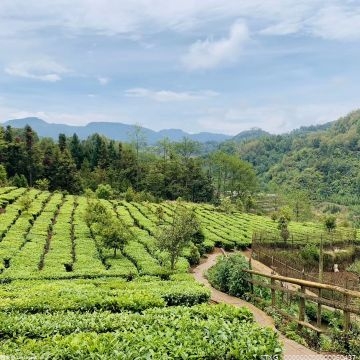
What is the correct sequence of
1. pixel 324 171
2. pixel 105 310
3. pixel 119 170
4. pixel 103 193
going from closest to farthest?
pixel 105 310 < pixel 103 193 < pixel 119 170 < pixel 324 171

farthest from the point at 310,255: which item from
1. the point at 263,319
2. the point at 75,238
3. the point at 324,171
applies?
the point at 324,171

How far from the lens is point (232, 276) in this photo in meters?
19.4

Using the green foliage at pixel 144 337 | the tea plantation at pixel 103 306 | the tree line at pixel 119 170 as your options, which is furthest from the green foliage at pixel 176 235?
the tree line at pixel 119 170

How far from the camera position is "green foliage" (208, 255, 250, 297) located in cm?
1897

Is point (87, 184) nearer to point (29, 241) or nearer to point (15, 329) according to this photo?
point (29, 241)

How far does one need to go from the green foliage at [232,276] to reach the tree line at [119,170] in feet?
143

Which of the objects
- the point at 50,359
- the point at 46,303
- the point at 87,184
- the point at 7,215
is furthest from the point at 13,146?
the point at 50,359

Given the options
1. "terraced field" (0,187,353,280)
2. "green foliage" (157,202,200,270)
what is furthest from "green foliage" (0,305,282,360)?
"green foliage" (157,202,200,270)

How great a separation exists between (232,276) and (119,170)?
7195 centimetres

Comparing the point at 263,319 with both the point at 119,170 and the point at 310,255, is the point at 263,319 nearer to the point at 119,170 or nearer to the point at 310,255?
the point at 310,255

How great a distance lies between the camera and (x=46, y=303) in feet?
46.1

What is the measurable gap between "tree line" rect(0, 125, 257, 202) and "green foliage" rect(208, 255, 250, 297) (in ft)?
143

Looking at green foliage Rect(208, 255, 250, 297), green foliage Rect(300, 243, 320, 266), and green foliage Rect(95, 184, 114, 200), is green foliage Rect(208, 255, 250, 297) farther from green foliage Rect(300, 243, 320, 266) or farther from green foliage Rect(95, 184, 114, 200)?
green foliage Rect(95, 184, 114, 200)

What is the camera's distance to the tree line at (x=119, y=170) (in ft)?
252
